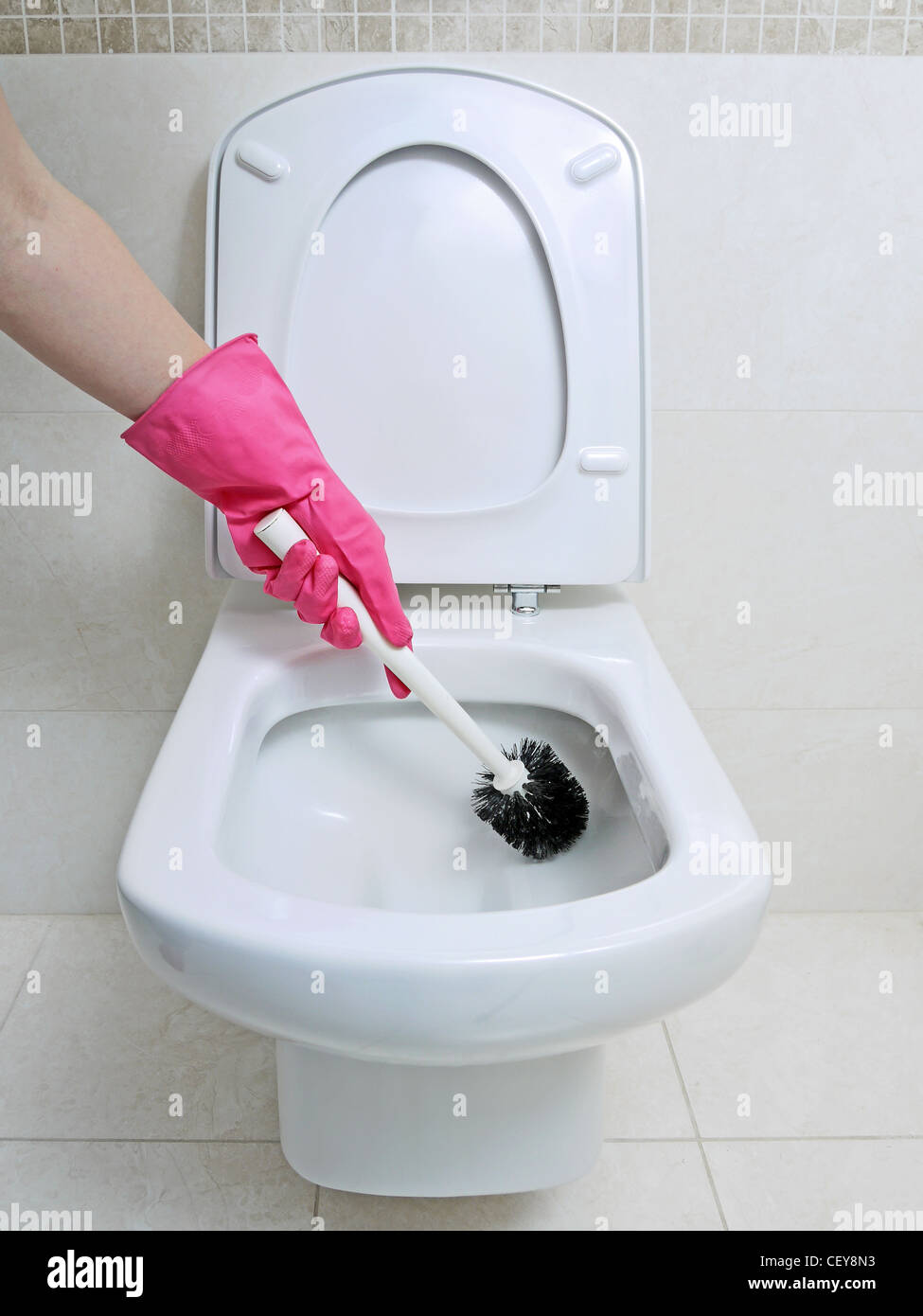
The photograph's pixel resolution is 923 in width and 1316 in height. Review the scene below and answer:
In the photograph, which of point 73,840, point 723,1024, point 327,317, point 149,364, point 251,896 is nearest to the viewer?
point 251,896

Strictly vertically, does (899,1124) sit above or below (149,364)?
below

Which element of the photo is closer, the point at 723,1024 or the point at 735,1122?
the point at 735,1122

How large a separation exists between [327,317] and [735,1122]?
781 millimetres

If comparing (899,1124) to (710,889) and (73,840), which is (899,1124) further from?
(73,840)

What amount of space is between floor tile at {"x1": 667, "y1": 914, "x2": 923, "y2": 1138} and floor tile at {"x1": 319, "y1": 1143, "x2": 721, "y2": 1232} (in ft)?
0.24

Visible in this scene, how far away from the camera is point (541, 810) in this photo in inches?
31.4

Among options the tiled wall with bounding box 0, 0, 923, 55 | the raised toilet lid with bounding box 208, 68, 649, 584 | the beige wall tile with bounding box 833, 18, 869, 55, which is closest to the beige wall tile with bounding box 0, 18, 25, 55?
the tiled wall with bounding box 0, 0, 923, 55

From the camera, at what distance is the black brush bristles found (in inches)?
31.5

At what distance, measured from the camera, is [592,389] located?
0.91 metres

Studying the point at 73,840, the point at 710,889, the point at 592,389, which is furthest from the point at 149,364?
the point at 73,840
